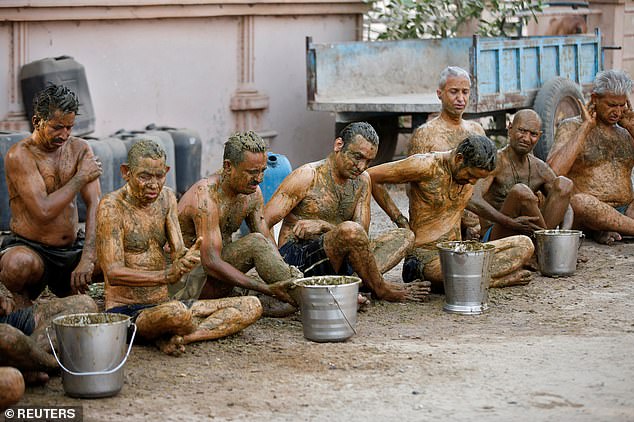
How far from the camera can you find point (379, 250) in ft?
26.0

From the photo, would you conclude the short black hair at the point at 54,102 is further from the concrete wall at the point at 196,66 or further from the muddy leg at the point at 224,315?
the concrete wall at the point at 196,66

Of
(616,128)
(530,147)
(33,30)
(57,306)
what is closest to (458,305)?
(530,147)

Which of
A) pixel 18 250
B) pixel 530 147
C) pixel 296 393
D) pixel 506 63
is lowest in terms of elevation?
pixel 296 393

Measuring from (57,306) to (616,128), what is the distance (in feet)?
18.9

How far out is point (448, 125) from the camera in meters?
9.34

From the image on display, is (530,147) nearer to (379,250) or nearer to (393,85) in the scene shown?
(379,250)

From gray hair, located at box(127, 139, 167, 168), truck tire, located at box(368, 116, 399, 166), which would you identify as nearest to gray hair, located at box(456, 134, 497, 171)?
gray hair, located at box(127, 139, 167, 168)

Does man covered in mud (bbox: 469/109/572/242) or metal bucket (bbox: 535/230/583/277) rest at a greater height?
man covered in mud (bbox: 469/109/572/242)

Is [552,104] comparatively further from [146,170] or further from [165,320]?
[165,320]

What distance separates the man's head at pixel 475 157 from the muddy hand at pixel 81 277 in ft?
8.62

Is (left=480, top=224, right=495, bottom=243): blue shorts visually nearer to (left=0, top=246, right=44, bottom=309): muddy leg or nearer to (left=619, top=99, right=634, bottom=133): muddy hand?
(left=619, top=99, right=634, bottom=133): muddy hand

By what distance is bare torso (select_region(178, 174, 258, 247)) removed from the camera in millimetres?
7102

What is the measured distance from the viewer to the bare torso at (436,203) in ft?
26.7

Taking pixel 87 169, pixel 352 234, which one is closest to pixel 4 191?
pixel 87 169
